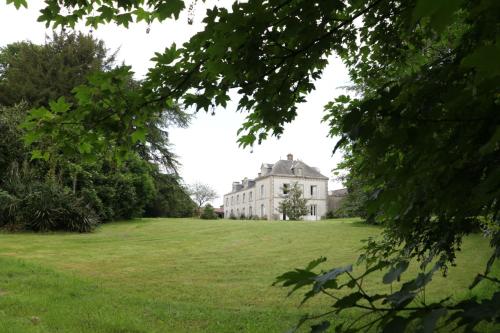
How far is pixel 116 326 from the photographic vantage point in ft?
14.1

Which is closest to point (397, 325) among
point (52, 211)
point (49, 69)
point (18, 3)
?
point (18, 3)

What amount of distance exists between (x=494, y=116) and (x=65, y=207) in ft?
50.9

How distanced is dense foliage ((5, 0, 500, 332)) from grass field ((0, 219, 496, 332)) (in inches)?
92.6

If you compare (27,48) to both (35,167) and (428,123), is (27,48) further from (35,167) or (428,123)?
(428,123)

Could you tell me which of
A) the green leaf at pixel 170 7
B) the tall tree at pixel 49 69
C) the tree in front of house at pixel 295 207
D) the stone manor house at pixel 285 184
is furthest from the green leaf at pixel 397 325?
the stone manor house at pixel 285 184

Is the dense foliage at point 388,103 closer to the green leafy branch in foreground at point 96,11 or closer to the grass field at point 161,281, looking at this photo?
the green leafy branch in foreground at point 96,11

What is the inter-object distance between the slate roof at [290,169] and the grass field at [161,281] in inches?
1404

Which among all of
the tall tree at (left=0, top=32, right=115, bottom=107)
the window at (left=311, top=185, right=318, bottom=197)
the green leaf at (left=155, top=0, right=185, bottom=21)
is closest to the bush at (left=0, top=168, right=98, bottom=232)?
the tall tree at (left=0, top=32, right=115, bottom=107)

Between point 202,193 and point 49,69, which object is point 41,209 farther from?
point 202,193

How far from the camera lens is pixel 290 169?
4959 cm

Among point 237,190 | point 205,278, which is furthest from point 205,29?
point 237,190

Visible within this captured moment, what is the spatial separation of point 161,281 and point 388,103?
6076 millimetres

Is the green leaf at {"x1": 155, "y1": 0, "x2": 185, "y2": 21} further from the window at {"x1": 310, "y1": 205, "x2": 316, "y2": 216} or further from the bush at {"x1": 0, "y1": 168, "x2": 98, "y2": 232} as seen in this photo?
the window at {"x1": 310, "y1": 205, "x2": 316, "y2": 216}

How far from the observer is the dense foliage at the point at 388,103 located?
3.81ft
